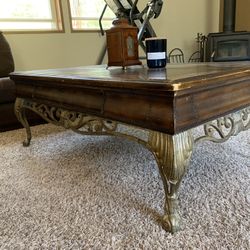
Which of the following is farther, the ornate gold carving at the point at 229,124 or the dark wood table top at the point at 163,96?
the ornate gold carving at the point at 229,124

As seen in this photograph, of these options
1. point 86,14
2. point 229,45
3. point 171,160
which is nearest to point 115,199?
point 171,160

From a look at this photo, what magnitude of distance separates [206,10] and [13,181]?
141 inches

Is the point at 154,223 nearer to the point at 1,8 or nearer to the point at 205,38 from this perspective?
the point at 1,8

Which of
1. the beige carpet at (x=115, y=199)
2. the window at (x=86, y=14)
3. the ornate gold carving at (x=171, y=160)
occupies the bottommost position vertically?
the beige carpet at (x=115, y=199)

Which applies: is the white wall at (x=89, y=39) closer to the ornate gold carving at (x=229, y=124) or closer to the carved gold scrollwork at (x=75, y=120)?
the carved gold scrollwork at (x=75, y=120)

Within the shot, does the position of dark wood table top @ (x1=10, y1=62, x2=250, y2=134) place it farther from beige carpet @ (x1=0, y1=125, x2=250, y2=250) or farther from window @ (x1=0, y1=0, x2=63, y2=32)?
window @ (x1=0, y1=0, x2=63, y2=32)

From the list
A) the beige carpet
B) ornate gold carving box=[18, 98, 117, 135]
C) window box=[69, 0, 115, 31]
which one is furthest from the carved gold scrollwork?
window box=[69, 0, 115, 31]

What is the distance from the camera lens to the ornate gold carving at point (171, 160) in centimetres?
75

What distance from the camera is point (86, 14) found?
9.80 feet

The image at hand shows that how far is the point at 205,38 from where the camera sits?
3.50 meters

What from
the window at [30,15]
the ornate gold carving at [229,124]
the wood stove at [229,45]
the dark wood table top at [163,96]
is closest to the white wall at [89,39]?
the window at [30,15]

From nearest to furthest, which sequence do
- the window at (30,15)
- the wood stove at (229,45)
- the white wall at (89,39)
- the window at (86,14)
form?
the window at (30,15)
the white wall at (89,39)
the window at (86,14)
the wood stove at (229,45)

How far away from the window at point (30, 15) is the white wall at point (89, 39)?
8 cm

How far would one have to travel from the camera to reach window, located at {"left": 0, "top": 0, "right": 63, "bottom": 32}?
2568mm
